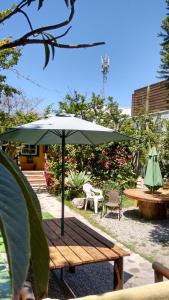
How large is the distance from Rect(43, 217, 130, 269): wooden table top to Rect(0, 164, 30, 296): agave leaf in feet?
12.7

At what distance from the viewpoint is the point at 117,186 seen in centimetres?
1306

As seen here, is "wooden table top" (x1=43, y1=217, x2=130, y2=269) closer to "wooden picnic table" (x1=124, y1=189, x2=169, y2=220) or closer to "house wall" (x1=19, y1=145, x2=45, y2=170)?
"wooden picnic table" (x1=124, y1=189, x2=169, y2=220)

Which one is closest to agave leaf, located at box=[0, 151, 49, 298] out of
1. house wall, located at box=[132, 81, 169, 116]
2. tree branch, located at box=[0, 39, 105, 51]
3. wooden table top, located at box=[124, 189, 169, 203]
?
tree branch, located at box=[0, 39, 105, 51]

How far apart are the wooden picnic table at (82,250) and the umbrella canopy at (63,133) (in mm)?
296

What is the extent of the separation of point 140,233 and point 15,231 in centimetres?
886

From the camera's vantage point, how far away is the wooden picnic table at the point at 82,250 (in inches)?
167

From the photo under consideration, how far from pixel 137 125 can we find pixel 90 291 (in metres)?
10.7

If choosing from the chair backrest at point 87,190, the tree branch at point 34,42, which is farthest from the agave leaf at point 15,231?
the chair backrest at point 87,190

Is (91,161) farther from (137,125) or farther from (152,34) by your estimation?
(152,34)

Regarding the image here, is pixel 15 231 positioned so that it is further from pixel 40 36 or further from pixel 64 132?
pixel 64 132

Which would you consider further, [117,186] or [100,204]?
[117,186]

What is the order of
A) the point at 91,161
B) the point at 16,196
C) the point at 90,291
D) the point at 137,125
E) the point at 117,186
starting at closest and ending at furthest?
the point at 16,196 < the point at 90,291 < the point at 117,186 < the point at 91,161 < the point at 137,125

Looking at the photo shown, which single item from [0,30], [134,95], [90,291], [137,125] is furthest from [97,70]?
[0,30]

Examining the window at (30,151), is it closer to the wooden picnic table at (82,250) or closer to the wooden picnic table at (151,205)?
the wooden picnic table at (151,205)
